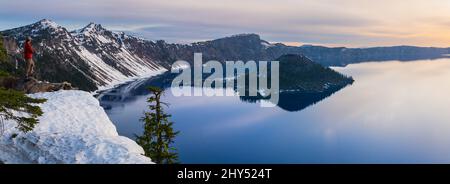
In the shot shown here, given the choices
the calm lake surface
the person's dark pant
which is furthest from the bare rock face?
the calm lake surface

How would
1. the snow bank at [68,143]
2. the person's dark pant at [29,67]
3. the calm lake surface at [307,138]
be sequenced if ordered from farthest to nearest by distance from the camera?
the calm lake surface at [307,138] → the person's dark pant at [29,67] → the snow bank at [68,143]

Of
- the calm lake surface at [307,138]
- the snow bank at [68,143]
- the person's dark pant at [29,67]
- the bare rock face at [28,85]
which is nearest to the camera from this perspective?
the snow bank at [68,143]

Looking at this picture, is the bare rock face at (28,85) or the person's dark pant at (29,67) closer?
the person's dark pant at (29,67)

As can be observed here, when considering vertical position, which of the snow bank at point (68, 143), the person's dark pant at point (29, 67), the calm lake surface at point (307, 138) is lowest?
the calm lake surface at point (307, 138)

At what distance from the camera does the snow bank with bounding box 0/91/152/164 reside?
22547 millimetres

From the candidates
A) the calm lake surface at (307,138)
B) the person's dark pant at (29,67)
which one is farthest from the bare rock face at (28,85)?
the calm lake surface at (307,138)

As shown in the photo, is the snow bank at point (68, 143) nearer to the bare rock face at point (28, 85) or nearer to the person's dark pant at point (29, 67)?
the person's dark pant at point (29, 67)

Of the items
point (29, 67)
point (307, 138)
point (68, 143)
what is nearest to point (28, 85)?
point (29, 67)

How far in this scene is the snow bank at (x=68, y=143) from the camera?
22547 mm

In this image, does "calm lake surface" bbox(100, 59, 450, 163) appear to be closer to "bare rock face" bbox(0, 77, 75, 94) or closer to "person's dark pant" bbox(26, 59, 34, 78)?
"bare rock face" bbox(0, 77, 75, 94)
